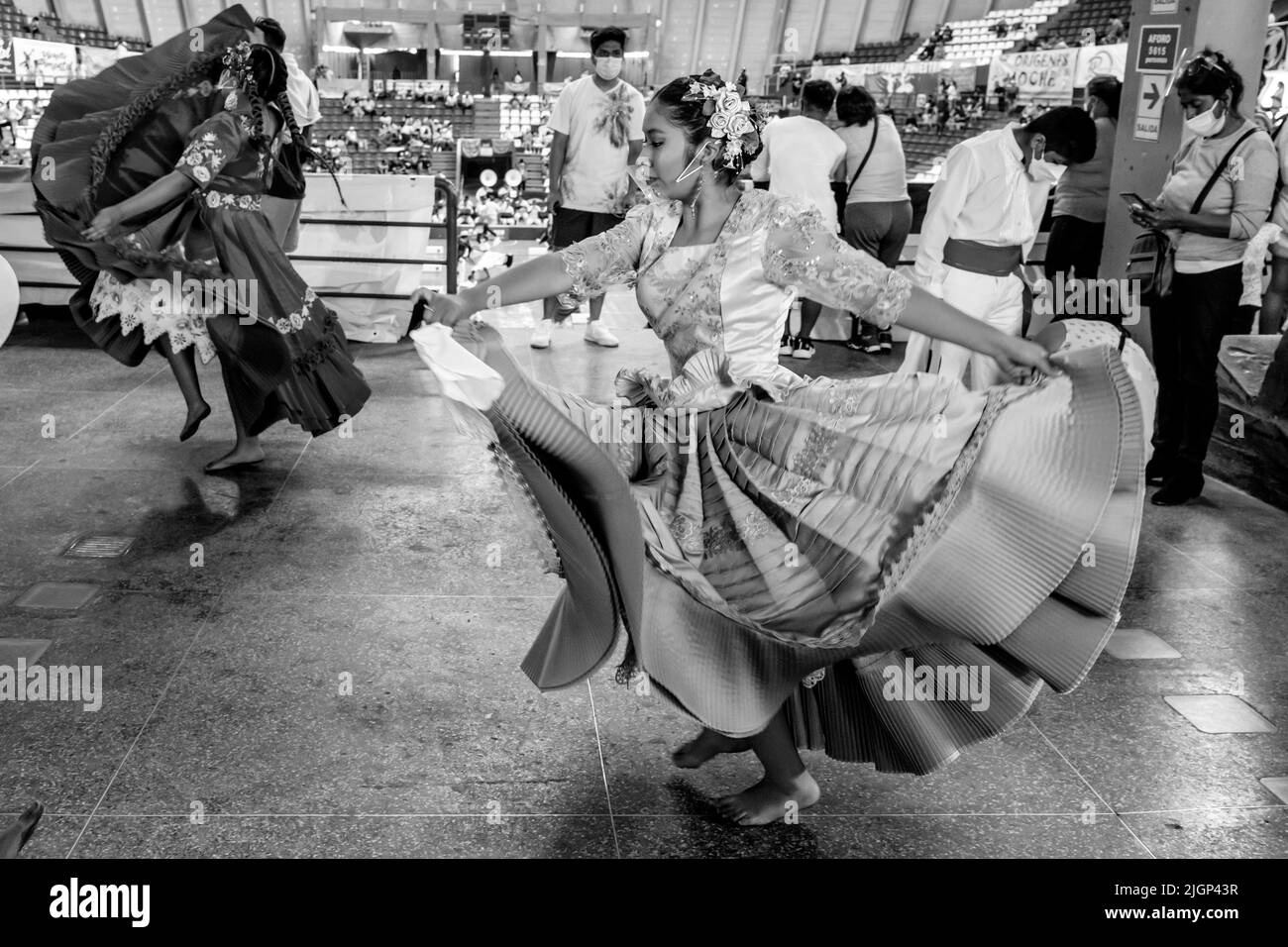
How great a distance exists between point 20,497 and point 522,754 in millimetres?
2498

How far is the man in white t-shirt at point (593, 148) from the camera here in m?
6.25

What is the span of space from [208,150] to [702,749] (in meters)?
2.78

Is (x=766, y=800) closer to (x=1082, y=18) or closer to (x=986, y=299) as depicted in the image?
(x=986, y=299)

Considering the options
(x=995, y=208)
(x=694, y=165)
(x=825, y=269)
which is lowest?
(x=995, y=208)

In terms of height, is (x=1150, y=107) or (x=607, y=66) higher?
(x=1150, y=107)

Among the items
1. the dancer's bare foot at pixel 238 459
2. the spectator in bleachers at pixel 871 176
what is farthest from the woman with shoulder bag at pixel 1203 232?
the dancer's bare foot at pixel 238 459

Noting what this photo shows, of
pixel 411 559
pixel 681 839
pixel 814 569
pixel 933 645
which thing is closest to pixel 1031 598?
pixel 933 645

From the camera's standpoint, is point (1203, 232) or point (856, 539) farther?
point (1203, 232)

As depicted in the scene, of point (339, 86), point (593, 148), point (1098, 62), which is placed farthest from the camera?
point (339, 86)

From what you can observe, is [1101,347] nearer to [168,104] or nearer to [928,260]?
[928,260]

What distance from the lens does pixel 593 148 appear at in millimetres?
6254

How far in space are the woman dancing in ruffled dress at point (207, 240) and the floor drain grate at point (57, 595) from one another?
3.53 ft

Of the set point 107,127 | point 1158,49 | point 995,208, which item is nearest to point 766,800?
point 995,208

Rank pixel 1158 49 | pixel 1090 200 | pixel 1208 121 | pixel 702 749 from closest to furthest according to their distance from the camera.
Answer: pixel 702 749, pixel 1208 121, pixel 1158 49, pixel 1090 200
